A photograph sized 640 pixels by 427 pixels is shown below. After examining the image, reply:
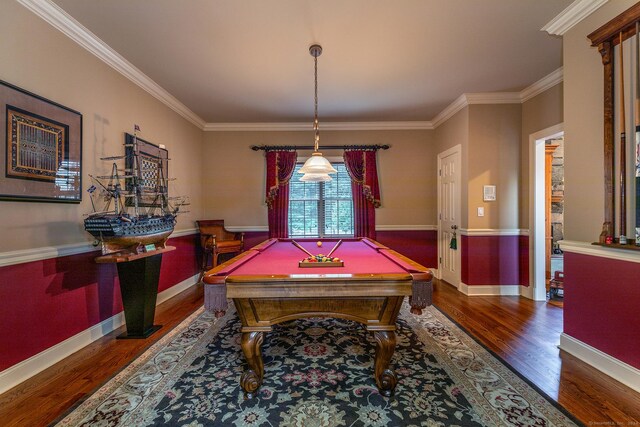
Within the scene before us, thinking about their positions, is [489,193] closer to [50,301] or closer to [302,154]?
[302,154]

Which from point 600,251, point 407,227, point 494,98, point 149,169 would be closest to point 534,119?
point 494,98

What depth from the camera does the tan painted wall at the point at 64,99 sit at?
6.36 feet

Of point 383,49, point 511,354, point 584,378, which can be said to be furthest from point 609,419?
point 383,49

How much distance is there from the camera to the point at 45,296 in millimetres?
2148

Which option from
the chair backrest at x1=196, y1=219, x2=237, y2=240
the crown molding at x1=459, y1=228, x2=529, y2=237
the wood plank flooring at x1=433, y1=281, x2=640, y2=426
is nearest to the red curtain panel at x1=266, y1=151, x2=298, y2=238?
the chair backrest at x1=196, y1=219, x2=237, y2=240

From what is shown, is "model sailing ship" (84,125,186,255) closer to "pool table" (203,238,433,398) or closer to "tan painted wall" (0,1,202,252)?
"tan painted wall" (0,1,202,252)

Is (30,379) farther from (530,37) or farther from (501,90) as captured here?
(501,90)

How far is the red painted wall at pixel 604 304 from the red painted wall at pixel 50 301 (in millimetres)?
4122

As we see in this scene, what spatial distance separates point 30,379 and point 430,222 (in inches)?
202

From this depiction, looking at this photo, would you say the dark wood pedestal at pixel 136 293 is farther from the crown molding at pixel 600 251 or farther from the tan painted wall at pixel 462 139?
the tan painted wall at pixel 462 139

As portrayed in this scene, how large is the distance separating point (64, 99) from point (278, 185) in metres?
2.96

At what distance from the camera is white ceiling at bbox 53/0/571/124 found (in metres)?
2.20

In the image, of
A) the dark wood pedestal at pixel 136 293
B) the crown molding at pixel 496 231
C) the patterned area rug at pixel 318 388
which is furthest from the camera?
the crown molding at pixel 496 231

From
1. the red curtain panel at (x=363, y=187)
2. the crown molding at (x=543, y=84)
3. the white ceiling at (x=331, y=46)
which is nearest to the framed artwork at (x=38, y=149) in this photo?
the white ceiling at (x=331, y=46)
